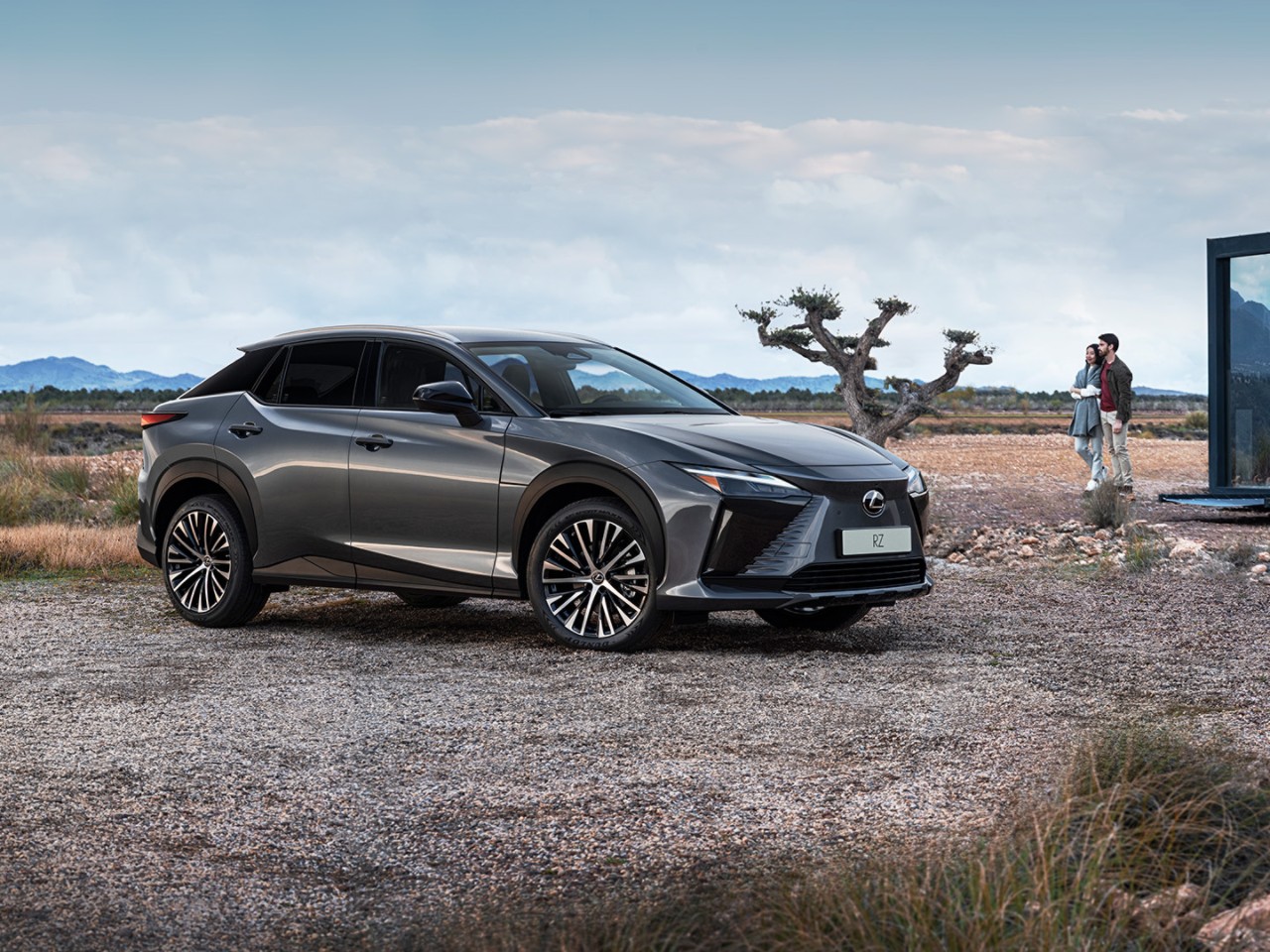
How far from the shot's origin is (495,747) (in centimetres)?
611

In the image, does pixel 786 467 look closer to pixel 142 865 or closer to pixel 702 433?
pixel 702 433

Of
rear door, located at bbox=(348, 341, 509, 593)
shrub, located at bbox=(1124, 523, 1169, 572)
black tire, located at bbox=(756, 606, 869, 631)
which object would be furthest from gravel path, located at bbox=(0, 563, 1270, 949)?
shrub, located at bbox=(1124, 523, 1169, 572)

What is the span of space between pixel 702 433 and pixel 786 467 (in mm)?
509

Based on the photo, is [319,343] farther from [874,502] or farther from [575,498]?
[874,502]

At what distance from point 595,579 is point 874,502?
1497mm

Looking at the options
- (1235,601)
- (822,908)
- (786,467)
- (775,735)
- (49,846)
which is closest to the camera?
(822,908)

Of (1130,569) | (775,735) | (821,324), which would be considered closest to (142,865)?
(775,735)

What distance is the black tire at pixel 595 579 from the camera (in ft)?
26.9

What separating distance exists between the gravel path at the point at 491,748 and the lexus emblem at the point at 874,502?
2.53 feet

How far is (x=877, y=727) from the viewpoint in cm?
638

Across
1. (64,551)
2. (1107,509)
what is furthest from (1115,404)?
(64,551)

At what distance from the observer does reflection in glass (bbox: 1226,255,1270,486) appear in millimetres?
18688

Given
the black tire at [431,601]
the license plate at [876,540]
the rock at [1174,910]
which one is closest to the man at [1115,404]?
the black tire at [431,601]

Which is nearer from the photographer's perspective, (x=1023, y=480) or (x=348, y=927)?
(x=348, y=927)
